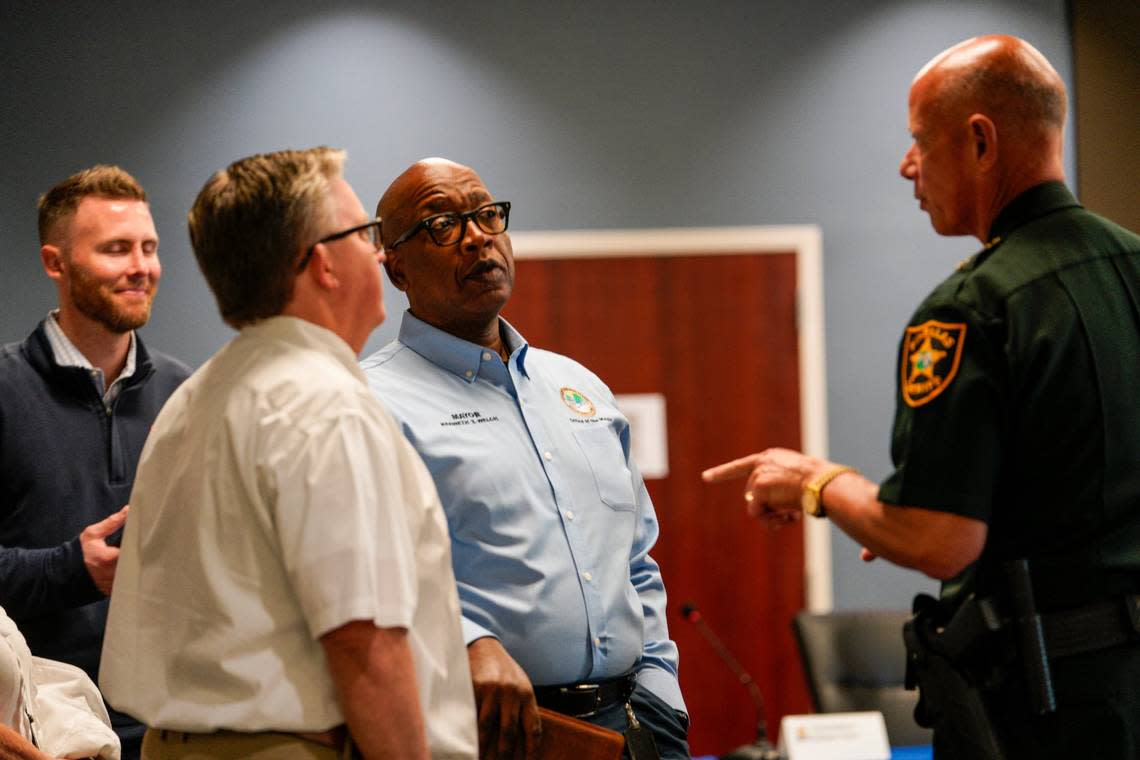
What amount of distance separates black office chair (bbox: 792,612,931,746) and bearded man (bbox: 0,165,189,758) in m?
2.10

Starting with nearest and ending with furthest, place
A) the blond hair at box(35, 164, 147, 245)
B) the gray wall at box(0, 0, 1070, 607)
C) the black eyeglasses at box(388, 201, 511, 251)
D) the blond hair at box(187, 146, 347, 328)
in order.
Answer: the blond hair at box(187, 146, 347, 328) → the black eyeglasses at box(388, 201, 511, 251) → the blond hair at box(35, 164, 147, 245) → the gray wall at box(0, 0, 1070, 607)

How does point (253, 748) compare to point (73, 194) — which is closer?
point (253, 748)

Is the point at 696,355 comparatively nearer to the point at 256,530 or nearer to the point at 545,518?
the point at 545,518

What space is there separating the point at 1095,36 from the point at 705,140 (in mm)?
1605

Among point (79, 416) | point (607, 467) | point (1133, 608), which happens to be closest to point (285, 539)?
point (607, 467)

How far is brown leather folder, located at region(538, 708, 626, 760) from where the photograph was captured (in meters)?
1.68

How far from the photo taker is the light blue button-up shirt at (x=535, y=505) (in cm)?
187

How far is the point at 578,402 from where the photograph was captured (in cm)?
216

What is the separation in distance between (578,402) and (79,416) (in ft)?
3.49

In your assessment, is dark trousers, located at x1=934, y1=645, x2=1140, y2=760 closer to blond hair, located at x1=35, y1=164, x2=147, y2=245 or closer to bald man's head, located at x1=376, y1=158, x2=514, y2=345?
bald man's head, located at x1=376, y1=158, x2=514, y2=345

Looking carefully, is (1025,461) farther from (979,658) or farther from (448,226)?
(448,226)

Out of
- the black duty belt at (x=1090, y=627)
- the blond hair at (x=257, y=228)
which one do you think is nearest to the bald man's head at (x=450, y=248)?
the blond hair at (x=257, y=228)

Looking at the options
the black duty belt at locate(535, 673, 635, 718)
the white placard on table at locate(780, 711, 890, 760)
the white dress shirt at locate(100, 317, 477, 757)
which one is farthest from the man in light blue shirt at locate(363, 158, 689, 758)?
the white placard on table at locate(780, 711, 890, 760)

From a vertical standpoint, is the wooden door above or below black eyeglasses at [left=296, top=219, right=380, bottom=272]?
below
